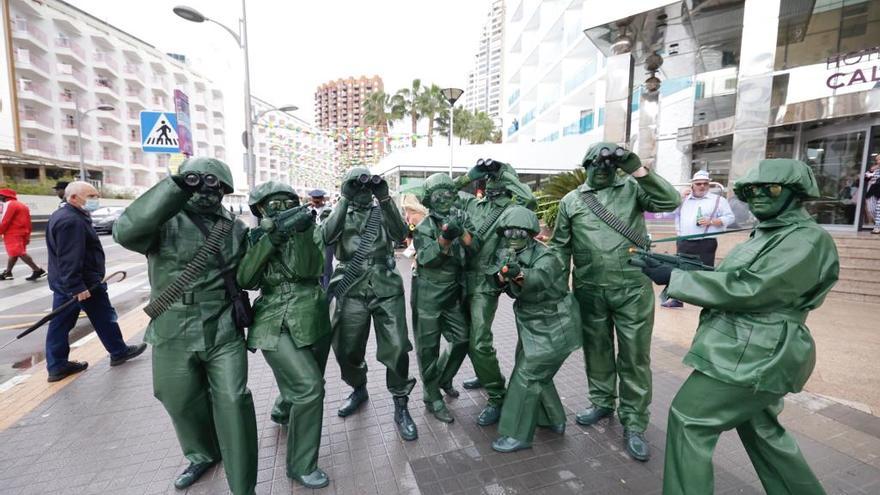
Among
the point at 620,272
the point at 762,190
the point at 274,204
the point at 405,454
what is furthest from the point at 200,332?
the point at 762,190

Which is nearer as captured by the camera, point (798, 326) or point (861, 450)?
point (798, 326)

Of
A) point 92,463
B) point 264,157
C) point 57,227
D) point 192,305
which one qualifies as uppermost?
point 264,157

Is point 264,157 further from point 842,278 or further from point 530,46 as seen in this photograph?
point 842,278

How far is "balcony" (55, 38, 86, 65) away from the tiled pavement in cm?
4448

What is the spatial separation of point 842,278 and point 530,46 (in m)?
33.7

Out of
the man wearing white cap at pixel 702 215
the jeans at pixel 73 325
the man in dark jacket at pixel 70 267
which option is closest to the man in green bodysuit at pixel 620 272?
the man wearing white cap at pixel 702 215

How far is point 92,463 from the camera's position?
9.66ft

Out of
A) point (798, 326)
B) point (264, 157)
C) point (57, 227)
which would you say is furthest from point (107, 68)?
point (798, 326)

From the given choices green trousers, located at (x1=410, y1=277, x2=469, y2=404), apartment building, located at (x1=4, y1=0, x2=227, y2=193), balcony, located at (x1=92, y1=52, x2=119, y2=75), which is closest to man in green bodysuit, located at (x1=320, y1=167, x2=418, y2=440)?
green trousers, located at (x1=410, y1=277, x2=469, y2=404)

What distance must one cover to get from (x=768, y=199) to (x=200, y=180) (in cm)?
290

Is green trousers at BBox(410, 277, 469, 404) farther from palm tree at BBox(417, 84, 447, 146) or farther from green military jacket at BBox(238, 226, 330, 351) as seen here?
palm tree at BBox(417, 84, 447, 146)

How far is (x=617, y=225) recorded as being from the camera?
10.1ft

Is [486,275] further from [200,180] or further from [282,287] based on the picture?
[200,180]

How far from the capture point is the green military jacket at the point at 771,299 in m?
1.83
